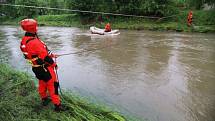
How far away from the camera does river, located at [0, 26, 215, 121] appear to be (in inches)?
274

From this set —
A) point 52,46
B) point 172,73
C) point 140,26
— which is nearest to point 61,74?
→ point 172,73

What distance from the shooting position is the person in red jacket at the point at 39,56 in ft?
16.7

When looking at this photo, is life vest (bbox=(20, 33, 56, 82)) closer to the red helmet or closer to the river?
the red helmet

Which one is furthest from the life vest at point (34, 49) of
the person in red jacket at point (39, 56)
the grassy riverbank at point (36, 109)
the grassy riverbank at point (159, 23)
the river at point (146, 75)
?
the grassy riverbank at point (159, 23)

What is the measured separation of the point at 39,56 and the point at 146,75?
17.0 feet

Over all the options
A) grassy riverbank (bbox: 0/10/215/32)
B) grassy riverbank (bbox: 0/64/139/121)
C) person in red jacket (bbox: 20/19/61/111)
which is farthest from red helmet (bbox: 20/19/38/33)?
grassy riverbank (bbox: 0/10/215/32)

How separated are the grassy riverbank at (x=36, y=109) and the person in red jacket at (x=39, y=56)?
26cm

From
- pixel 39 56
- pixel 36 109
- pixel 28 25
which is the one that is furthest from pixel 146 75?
pixel 28 25

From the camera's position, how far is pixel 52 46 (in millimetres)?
16094

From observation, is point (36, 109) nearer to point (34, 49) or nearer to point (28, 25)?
point (34, 49)

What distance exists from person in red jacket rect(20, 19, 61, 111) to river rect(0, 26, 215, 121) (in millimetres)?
1940

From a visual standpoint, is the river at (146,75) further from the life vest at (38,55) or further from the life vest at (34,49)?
the life vest at (34,49)

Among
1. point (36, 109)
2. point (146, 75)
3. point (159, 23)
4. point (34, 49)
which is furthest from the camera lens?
point (159, 23)

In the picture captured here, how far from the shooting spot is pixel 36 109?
18.0ft
